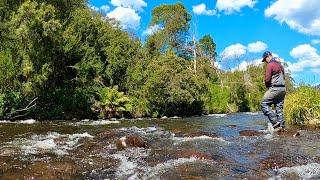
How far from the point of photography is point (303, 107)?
1847 centimetres

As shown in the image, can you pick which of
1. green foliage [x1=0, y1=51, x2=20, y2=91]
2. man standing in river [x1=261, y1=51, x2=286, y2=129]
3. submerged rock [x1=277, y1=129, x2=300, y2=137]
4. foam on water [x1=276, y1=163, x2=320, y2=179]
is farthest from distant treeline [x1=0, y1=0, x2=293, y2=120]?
foam on water [x1=276, y1=163, x2=320, y2=179]

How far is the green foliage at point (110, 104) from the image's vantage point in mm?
32578

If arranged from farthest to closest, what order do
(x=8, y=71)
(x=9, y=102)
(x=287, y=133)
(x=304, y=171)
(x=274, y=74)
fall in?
(x=8, y=71) < (x=9, y=102) < (x=274, y=74) < (x=287, y=133) < (x=304, y=171)

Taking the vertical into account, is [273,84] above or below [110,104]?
below

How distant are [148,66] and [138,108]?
5010mm

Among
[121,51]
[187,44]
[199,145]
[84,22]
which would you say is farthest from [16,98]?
[187,44]

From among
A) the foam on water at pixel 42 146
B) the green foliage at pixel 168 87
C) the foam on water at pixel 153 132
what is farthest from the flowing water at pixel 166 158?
the green foliage at pixel 168 87

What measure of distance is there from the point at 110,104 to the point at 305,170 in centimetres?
2487

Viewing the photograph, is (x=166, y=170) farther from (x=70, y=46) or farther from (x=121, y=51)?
(x=121, y=51)

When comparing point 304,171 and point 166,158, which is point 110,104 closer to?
point 166,158

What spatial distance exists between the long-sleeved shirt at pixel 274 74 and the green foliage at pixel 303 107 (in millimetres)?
3335

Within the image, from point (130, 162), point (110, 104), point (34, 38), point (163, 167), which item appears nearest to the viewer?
point (163, 167)

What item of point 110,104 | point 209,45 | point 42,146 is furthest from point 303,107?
point 209,45

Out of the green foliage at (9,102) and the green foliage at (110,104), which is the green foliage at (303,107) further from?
the green foliage at (9,102)
